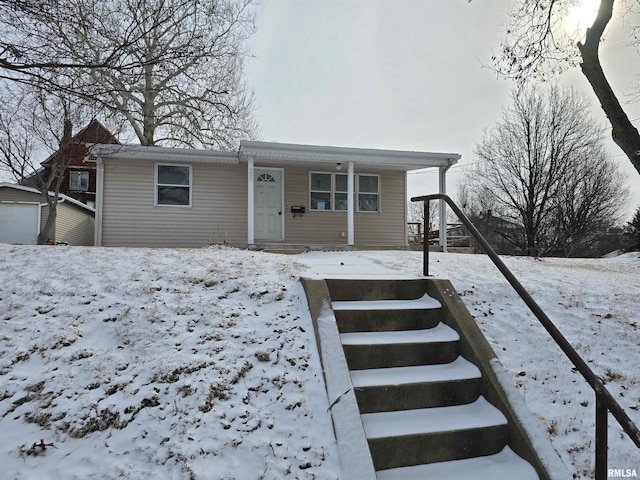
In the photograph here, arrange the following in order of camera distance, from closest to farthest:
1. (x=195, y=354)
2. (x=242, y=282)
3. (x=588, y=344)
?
(x=195, y=354)
(x=588, y=344)
(x=242, y=282)

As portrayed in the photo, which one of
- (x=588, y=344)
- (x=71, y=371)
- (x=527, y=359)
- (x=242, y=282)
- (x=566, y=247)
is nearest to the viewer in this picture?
(x=71, y=371)

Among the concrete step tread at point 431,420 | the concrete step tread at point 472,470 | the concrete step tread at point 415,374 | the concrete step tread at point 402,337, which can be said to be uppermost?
the concrete step tread at point 402,337

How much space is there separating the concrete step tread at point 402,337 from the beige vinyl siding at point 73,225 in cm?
1744

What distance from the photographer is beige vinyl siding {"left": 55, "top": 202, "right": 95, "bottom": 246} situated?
54.5 feet

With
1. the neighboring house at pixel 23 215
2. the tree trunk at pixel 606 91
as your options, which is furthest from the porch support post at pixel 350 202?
the neighboring house at pixel 23 215

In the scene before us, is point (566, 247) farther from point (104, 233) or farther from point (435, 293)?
point (104, 233)

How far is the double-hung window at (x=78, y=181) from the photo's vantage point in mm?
23109

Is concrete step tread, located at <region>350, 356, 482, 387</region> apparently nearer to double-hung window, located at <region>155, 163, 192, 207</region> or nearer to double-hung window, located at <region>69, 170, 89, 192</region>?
double-hung window, located at <region>155, 163, 192, 207</region>

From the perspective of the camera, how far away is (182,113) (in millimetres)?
16688

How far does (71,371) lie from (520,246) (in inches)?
927

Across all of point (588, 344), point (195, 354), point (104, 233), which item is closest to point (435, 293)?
point (588, 344)

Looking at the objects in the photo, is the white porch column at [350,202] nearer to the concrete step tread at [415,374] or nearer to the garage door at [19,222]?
the concrete step tread at [415,374]

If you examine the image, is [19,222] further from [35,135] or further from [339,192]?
[339,192]

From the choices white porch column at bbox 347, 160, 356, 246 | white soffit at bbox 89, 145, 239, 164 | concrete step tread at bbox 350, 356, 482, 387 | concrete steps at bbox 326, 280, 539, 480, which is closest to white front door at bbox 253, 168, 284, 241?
white soffit at bbox 89, 145, 239, 164
